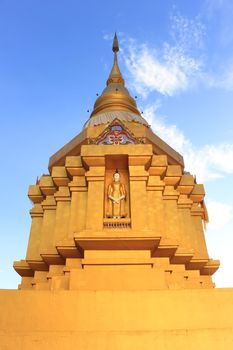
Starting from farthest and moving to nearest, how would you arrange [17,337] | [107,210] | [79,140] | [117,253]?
1. [79,140]
2. [107,210]
3. [117,253]
4. [17,337]

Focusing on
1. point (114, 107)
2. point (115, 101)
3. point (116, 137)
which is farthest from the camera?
point (115, 101)

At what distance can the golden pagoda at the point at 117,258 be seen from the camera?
26.2 feet

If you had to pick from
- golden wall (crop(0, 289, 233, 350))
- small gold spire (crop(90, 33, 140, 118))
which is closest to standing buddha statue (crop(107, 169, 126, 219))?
golden wall (crop(0, 289, 233, 350))

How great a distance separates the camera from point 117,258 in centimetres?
1077

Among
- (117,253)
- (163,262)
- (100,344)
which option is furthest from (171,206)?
(100,344)

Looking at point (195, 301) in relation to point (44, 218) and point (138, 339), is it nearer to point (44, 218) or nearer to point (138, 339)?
point (138, 339)

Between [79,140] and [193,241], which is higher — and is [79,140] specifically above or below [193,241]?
above

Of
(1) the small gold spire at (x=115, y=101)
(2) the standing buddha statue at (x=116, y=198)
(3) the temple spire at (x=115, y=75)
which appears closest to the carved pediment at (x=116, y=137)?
(2) the standing buddha statue at (x=116, y=198)

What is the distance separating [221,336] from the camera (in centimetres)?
788

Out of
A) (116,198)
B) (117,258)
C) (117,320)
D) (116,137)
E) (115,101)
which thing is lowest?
(117,320)

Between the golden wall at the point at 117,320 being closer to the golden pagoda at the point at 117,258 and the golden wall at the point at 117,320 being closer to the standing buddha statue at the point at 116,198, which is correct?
the golden pagoda at the point at 117,258

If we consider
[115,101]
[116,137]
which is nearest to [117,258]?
[116,137]

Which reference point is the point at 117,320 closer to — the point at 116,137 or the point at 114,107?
the point at 116,137

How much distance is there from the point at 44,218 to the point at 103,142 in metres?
3.82
